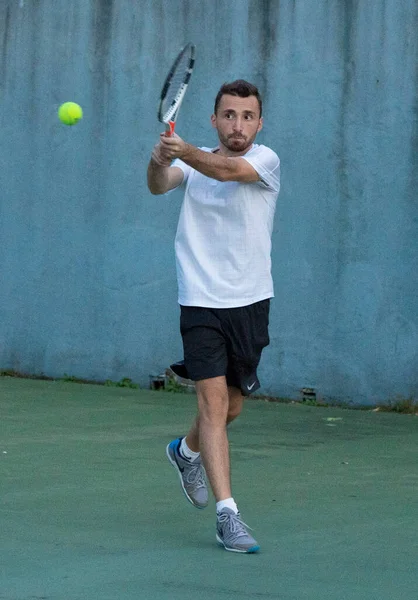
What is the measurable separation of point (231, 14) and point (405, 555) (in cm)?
558

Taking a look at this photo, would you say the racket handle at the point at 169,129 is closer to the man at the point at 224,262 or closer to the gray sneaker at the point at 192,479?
the man at the point at 224,262

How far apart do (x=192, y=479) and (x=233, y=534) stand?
657mm

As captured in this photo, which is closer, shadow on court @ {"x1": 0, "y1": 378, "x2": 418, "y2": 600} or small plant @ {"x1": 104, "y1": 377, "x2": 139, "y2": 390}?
shadow on court @ {"x1": 0, "y1": 378, "x2": 418, "y2": 600}

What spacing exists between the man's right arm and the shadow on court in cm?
133

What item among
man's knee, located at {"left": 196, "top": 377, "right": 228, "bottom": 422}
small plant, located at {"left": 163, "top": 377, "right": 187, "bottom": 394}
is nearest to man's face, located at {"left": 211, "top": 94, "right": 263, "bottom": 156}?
man's knee, located at {"left": 196, "top": 377, "right": 228, "bottom": 422}

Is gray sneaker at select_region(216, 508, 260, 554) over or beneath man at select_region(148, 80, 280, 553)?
beneath

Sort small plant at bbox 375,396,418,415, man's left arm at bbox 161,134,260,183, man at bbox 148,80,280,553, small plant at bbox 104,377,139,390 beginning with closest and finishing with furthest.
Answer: man's left arm at bbox 161,134,260,183 < man at bbox 148,80,280,553 < small plant at bbox 375,396,418,415 < small plant at bbox 104,377,139,390

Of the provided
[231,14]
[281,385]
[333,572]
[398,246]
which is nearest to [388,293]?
[398,246]

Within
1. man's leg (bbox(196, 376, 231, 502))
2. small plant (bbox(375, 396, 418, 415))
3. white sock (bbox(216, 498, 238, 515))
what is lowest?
small plant (bbox(375, 396, 418, 415))

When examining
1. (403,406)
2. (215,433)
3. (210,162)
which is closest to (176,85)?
(210,162)

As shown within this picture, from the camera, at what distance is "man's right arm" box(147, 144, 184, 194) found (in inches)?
195

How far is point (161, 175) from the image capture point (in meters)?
5.08

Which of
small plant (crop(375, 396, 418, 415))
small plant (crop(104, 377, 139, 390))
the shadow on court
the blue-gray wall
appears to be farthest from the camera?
small plant (crop(104, 377, 139, 390))

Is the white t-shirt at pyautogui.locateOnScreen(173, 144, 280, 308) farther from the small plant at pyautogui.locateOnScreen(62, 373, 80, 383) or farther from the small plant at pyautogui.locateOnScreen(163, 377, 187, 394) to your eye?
the small plant at pyautogui.locateOnScreen(62, 373, 80, 383)
